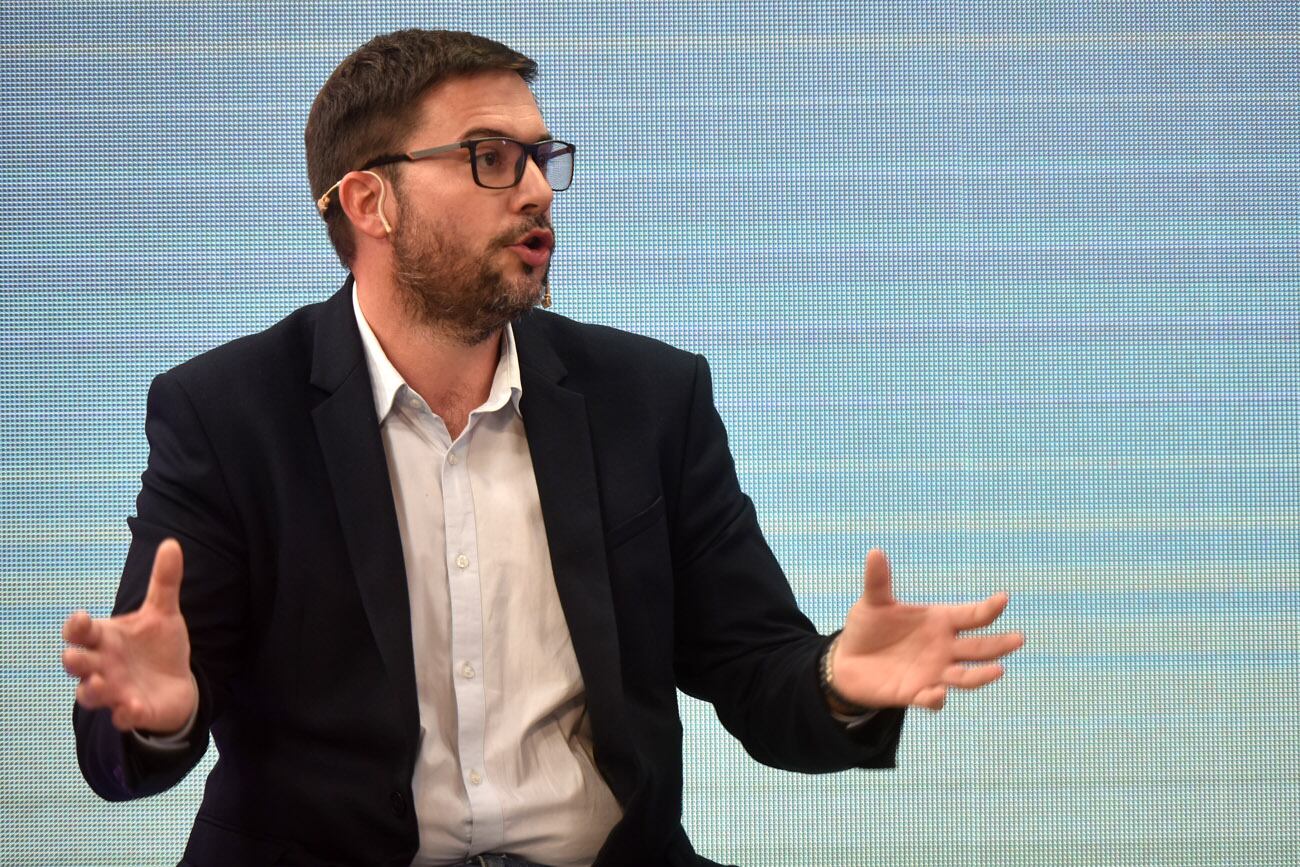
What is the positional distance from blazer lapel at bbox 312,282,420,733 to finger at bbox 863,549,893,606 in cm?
51

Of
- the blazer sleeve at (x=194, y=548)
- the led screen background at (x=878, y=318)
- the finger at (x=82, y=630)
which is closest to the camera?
the finger at (x=82, y=630)

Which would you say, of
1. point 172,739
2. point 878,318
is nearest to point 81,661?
point 172,739

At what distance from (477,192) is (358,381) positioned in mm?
273

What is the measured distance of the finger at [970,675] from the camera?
135 centimetres

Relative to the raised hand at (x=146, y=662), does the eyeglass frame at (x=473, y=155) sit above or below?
above

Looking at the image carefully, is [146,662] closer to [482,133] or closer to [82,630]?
[82,630]

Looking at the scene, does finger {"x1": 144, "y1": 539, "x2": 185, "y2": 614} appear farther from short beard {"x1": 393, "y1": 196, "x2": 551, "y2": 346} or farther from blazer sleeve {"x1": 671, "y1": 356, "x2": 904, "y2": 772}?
blazer sleeve {"x1": 671, "y1": 356, "x2": 904, "y2": 772}

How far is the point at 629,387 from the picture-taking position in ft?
5.83

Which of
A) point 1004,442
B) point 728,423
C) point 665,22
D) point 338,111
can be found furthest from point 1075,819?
point 338,111

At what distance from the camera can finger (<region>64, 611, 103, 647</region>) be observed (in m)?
1.18

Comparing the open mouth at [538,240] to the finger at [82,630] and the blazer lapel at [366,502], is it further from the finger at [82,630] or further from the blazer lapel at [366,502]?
the finger at [82,630]

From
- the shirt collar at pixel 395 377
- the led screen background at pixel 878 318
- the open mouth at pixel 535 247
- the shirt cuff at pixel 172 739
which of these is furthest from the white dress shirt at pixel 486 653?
the led screen background at pixel 878 318

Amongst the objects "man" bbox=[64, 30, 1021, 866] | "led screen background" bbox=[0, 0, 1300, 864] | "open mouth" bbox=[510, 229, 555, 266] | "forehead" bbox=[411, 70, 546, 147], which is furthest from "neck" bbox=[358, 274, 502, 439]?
"led screen background" bbox=[0, 0, 1300, 864]

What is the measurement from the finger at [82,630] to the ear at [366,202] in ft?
2.26
